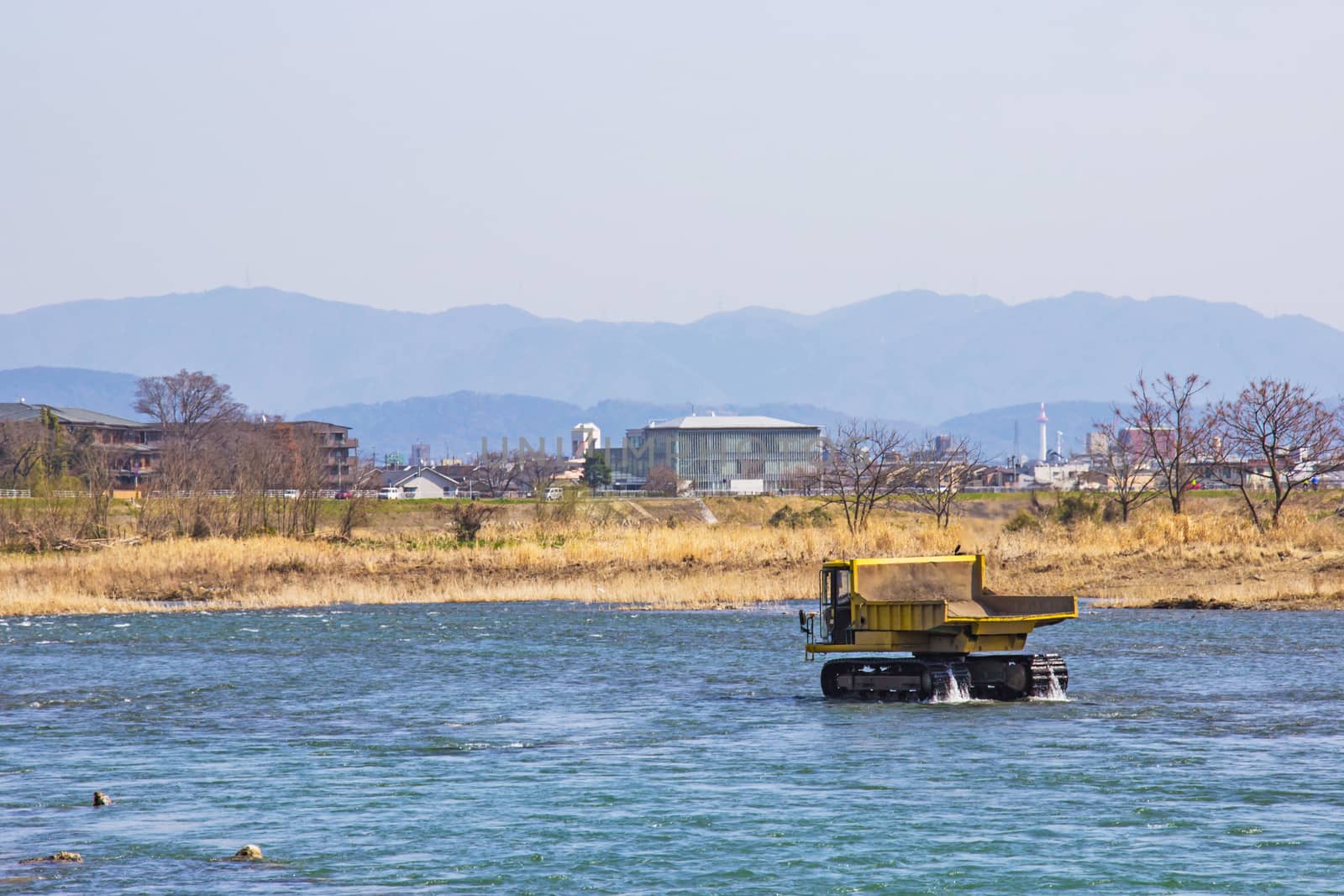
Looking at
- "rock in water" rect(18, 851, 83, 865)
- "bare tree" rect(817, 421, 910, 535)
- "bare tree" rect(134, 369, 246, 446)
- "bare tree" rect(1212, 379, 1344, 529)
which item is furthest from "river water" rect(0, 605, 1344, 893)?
"bare tree" rect(134, 369, 246, 446)

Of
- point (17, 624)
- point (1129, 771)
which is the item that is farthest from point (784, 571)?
point (1129, 771)

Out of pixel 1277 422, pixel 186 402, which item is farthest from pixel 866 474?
pixel 186 402

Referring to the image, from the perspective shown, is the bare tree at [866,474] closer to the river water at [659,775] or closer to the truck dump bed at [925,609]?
the river water at [659,775]

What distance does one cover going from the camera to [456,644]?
44.1 m

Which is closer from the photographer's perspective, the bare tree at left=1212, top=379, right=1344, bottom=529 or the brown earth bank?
the brown earth bank

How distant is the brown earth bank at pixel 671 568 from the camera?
186 feet

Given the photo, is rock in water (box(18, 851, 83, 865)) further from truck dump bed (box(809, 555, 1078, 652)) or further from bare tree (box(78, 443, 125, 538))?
bare tree (box(78, 443, 125, 538))

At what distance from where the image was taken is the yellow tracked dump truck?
2981 cm

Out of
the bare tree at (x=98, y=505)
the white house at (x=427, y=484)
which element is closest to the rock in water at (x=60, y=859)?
the bare tree at (x=98, y=505)

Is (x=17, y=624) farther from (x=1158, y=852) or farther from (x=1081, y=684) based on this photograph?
(x=1158, y=852)

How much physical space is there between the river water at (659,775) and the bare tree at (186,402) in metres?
133

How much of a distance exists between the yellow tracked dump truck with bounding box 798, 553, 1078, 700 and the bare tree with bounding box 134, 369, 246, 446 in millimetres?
143452

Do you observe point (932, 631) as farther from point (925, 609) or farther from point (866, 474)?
point (866, 474)

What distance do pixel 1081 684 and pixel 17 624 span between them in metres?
32.8
